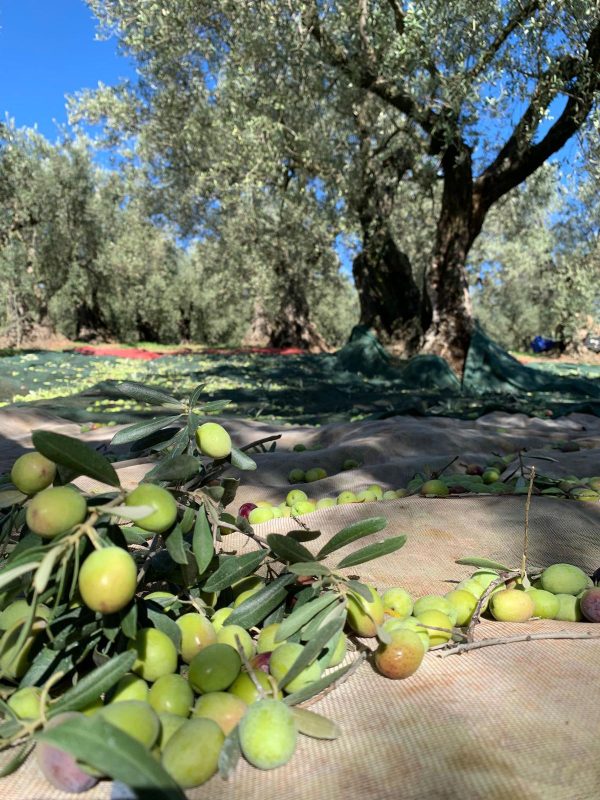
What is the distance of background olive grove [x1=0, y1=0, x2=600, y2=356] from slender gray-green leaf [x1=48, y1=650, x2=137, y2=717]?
8330 millimetres

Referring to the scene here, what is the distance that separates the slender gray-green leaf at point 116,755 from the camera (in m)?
0.65

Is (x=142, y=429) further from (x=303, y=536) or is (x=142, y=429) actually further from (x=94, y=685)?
(x=94, y=685)

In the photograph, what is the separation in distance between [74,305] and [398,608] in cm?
2831

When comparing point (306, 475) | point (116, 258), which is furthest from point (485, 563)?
point (116, 258)

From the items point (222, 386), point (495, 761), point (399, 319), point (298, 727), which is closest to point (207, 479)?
point (298, 727)

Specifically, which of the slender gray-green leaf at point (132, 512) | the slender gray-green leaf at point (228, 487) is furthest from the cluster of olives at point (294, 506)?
the slender gray-green leaf at point (132, 512)

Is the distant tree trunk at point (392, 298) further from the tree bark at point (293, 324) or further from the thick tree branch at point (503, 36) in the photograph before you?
the thick tree branch at point (503, 36)

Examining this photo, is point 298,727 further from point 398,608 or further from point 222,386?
point 222,386

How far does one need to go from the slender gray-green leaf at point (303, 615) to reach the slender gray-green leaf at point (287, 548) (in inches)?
3.8

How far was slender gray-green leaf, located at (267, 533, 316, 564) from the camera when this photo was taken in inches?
46.3

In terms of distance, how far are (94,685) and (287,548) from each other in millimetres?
446

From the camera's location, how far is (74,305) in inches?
1064

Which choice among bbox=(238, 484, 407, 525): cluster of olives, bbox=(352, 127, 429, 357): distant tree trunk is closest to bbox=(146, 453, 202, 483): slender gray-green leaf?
bbox=(238, 484, 407, 525): cluster of olives

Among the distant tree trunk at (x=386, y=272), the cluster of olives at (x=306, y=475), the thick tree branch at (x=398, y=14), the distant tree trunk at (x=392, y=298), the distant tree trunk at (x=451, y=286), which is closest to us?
the cluster of olives at (x=306, y=475)
